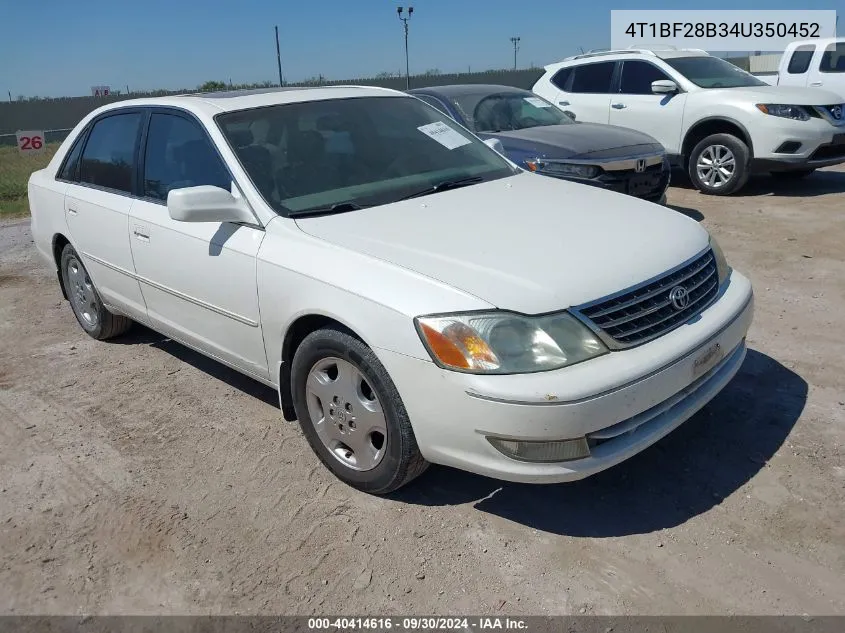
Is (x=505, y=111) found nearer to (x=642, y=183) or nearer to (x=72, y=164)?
(x=642, y=183)

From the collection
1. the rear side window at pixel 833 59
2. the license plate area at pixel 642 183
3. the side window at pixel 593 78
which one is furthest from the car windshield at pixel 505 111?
the rear side window at pixel 833 59

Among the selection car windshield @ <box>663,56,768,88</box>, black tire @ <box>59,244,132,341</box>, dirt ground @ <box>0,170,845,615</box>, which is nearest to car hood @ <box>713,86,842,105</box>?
car windshield @ <box>663,56,768,88</box>

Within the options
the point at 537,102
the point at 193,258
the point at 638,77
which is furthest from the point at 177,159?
the point at 638,77

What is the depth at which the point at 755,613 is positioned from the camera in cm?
244

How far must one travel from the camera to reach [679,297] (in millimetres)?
2943

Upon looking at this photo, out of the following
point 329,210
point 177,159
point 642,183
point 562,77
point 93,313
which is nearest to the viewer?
point 329,210

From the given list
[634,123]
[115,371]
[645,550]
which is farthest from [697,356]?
[634,123]

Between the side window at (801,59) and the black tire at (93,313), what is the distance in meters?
11.6

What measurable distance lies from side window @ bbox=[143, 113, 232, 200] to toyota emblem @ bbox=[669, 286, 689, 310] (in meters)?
2.07

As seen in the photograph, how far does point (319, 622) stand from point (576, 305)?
4.71ft

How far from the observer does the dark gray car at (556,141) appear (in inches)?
276

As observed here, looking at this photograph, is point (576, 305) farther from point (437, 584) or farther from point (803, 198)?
point (803, 198)

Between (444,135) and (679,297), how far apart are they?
72.6 inches

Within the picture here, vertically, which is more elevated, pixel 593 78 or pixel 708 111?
pixel 593 78
